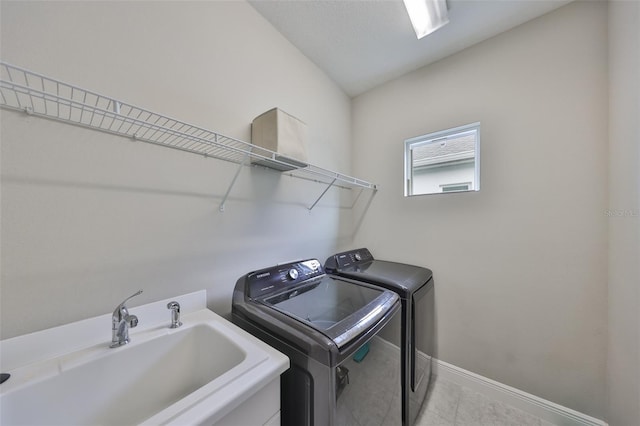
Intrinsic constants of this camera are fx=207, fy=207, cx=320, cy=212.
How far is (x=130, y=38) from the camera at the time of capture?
96cm

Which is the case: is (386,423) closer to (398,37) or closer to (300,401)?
(300,401)

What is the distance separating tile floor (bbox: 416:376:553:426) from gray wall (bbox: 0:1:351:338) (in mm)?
1537

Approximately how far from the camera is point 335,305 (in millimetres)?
1206

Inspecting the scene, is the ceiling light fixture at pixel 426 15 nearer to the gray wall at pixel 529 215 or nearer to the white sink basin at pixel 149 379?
the gray wall at pixel 529 215

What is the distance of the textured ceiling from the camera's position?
143 cm

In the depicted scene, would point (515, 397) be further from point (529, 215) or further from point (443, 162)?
point (443, 162)

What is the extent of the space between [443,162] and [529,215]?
78 centimetres

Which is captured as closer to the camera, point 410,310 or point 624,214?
point 624,214

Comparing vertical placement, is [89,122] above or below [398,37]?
below

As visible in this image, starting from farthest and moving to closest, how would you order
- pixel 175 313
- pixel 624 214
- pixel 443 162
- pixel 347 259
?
pixel 443 162
pixel 347 259
pixel 624 214
pixel 175 313

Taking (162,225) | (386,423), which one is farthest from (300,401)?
(162,225)

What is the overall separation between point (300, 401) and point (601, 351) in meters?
1.88

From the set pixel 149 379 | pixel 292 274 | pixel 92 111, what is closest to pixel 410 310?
pixel 292 274

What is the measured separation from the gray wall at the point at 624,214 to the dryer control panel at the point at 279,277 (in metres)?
1.65
